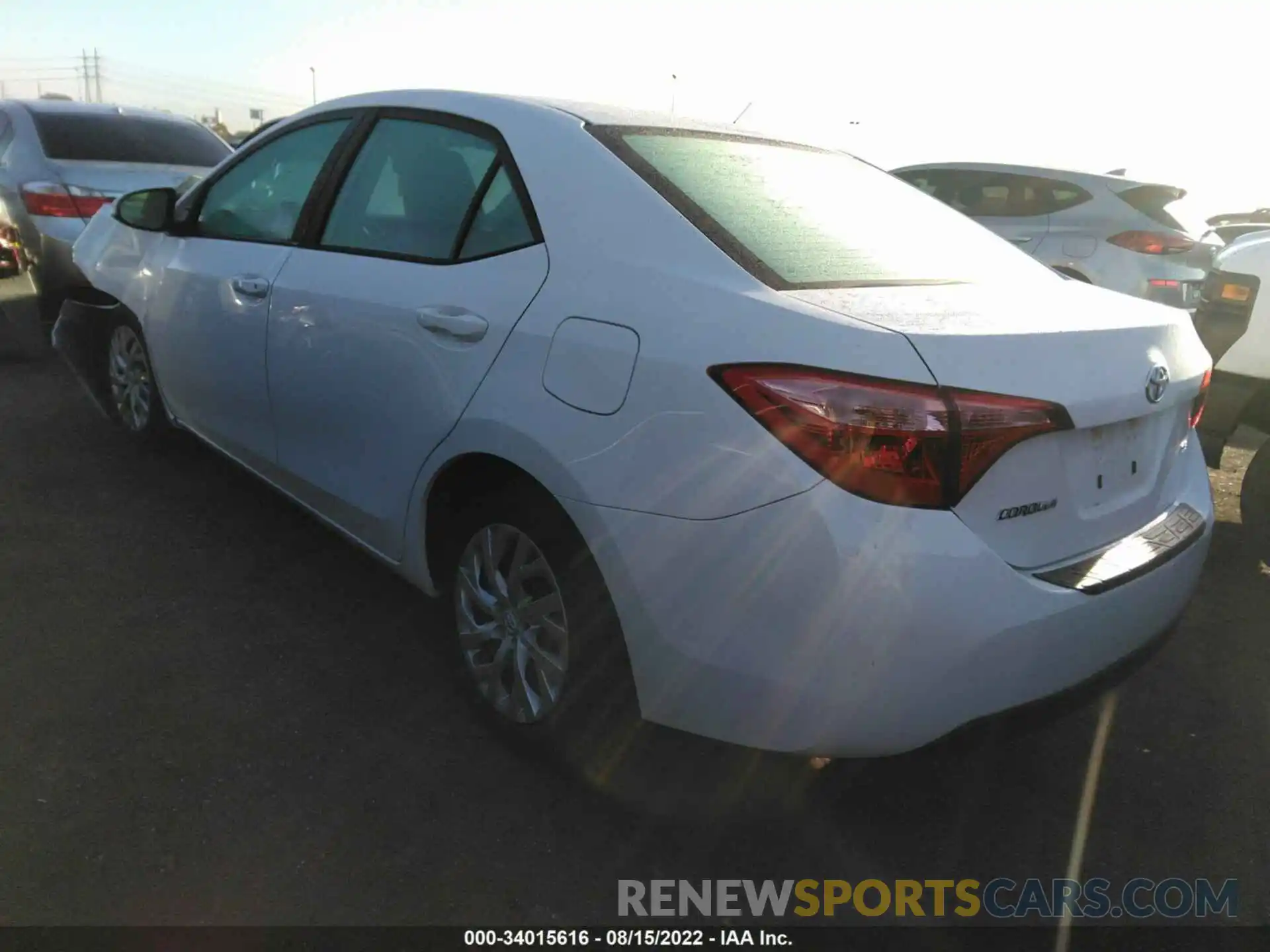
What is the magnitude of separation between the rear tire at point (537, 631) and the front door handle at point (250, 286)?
121 cm

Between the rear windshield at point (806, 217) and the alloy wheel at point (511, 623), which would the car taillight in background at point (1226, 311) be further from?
the alloy wheel at point (511, 623)

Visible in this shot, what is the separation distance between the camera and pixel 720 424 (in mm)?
1906

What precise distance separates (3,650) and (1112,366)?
3179 millimetres

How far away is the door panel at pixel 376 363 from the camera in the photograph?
2.47m

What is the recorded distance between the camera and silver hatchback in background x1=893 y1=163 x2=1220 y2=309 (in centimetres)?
750

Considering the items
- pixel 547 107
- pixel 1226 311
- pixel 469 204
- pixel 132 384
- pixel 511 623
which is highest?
pixel 547 107

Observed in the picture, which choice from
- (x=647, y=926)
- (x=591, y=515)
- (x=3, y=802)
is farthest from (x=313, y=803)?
(x=591, y=515)

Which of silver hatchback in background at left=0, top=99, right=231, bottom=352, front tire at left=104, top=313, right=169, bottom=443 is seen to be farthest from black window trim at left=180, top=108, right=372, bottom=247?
silver hatchback in background at left=0, top=99, right=231, bottom=352

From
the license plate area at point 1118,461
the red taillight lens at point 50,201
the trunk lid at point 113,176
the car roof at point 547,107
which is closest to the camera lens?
the license plate area at point 1118,461

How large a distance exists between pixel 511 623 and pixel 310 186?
5.60 feet

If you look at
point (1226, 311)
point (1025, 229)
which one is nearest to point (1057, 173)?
point (1025, 229)

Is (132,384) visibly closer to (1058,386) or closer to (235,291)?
(235,291)

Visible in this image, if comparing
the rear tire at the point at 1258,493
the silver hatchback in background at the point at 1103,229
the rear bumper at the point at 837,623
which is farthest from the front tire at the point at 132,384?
the silver hatchback in background at the point at 1103,229

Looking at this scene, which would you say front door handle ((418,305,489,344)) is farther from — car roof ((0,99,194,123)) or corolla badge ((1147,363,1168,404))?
car roof ((0,99,194,123))
